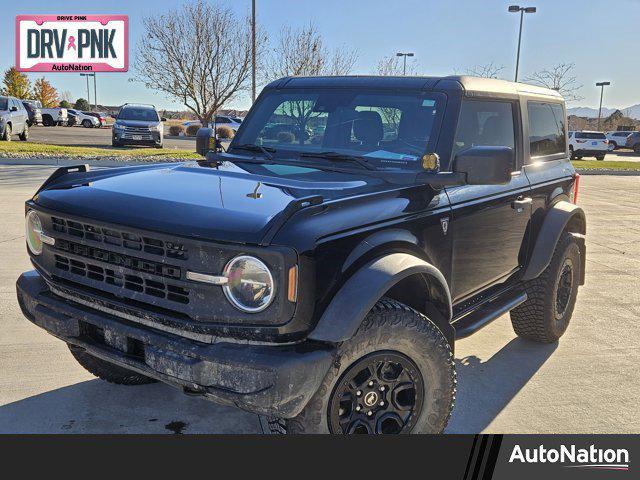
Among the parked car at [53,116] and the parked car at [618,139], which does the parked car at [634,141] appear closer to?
the parked car at [618,139]

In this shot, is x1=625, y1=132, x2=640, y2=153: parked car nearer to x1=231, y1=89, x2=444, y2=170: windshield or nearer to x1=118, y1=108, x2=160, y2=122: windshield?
x1=118, y1=108, x2=160, y2=122: windshield

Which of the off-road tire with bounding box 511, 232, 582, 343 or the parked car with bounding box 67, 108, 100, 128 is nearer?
the off-road tire with bounding box 511, 232, 582, 343

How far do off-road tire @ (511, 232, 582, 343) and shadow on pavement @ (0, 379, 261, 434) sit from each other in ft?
7.68

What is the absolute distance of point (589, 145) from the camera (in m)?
32.1

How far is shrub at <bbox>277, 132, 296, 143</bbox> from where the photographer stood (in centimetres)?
399

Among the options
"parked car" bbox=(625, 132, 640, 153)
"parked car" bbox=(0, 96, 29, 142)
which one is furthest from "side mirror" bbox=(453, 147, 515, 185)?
"parked car" bbox=(625, 132, 640, 153)

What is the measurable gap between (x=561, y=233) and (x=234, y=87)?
865 inches

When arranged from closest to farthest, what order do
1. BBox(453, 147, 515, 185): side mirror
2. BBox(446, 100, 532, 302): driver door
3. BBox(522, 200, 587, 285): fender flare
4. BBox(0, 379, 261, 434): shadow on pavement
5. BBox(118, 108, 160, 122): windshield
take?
BBox(453, 147, 515, 185): side mirror, BBox(0, 379, 261, 434): shadow on pavement, BBox(446, 100, 532, 302): driver door, BBox(522, 200, 587, 285): fender flare, BBox(118, 108, 160, 122): windshield

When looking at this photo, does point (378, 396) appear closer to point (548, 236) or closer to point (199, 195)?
point (199, 195)

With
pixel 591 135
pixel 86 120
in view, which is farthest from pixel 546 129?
pixel 86 120

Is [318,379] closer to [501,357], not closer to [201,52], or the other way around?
[501,357]

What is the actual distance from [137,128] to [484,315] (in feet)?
69.8

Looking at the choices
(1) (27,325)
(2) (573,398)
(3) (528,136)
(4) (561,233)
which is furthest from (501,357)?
(1) (27,325)

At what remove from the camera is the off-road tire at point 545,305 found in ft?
15.2
